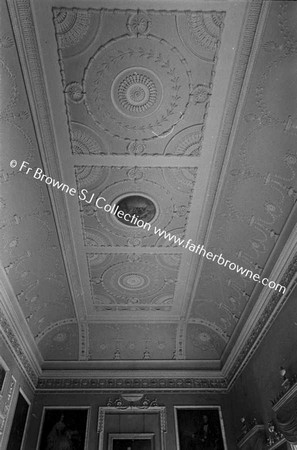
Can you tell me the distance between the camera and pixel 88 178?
657cm

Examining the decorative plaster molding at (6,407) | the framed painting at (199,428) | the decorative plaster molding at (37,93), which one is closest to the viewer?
the decorative plaster molding at (37,93)

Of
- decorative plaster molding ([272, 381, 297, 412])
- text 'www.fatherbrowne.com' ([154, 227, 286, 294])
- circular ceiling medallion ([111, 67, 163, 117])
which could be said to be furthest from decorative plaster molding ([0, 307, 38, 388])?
decorative plaster molding ([272, 381, 297, 412])

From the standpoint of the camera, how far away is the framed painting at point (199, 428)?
936 centimetres

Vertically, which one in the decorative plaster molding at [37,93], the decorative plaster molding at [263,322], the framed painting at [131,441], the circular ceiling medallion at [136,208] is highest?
the circular ceiling medallion at [136,208]

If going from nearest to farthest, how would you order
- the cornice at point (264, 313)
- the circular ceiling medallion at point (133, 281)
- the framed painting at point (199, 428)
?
the cornice at point (264, 313), the circular ceiling medallion at point (133, 281), the framed painting at point (199, 428)

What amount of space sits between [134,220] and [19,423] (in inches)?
226

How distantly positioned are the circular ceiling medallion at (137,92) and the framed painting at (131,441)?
797 centimetres

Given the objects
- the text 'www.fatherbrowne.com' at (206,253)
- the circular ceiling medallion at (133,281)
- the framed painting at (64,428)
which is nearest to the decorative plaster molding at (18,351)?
the framed painting at (64,428)

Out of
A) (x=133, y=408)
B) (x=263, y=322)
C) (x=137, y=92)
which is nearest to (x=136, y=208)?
(x=137, y=92)

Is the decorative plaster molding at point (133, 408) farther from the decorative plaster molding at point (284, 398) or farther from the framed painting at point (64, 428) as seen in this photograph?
the decorative plaster molding at point (284, 398)

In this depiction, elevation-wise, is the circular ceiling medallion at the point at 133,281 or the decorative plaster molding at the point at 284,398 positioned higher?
the circular ceiling medallion at the point at 133,281

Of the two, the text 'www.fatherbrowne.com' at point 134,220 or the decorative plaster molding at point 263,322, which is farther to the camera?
the decorative plaster molding at point 263,322

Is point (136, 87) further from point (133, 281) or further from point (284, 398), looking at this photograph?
Answer: point (284, 398)

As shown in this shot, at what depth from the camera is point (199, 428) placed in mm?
9602
